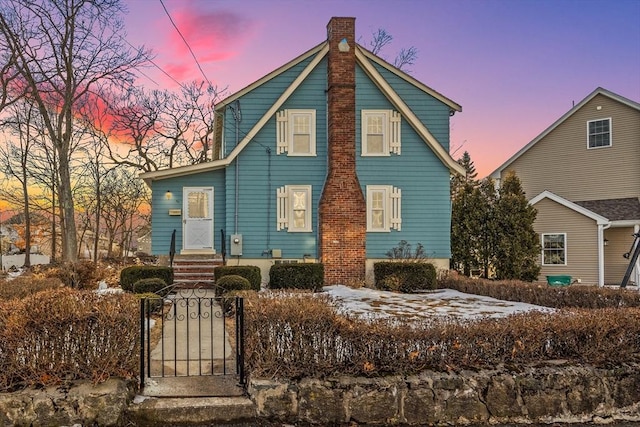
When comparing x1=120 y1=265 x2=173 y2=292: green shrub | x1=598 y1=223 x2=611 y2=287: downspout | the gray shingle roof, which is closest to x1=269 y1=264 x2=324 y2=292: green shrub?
x1=120 y1=265 x2=173 y2=292: green shrub

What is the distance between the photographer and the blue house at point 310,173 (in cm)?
1591

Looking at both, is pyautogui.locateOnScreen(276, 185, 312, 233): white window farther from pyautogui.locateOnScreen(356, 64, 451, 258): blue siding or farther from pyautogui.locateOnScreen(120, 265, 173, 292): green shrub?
pyautogui.locateOnScreen(120, 265, 173, 292): green shrub

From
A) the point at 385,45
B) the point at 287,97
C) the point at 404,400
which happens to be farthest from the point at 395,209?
the point at 385,45

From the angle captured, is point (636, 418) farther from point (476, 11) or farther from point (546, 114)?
point (546, 114)

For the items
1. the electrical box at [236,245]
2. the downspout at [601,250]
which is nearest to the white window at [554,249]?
the downspout at [601,250]

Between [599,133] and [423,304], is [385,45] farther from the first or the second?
[423,304]

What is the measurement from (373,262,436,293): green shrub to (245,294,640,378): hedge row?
853cm

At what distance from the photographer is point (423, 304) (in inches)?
455

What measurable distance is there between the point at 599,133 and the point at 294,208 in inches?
553

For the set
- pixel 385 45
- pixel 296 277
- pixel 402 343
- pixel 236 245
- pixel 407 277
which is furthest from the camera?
pixel 385 45

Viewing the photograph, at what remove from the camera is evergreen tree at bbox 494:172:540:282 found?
17906 mm

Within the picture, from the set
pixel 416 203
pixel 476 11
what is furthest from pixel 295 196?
pixel 476 11

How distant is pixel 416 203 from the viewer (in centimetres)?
1647

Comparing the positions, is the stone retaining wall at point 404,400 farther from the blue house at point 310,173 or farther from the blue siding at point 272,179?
the blue siding at point 272,179
